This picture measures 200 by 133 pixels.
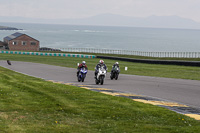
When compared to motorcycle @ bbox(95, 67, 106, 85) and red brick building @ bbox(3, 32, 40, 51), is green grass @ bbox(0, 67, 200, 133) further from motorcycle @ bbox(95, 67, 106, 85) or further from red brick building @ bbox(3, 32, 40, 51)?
red brick building @ bbox(3, 32, 40, 51)

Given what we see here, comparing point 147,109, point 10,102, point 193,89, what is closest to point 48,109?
point 10,102

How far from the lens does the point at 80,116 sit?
36.0 ft

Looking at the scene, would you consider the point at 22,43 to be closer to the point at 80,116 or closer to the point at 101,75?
the point at 101,75

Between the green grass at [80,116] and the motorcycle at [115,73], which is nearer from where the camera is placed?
the green grass at [80,116]

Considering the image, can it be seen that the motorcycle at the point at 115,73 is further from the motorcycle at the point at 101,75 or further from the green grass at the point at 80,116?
the green grass at the point at 80,116

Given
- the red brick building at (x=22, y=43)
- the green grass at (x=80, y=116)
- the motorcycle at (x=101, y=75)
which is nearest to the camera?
the green grass at (x=80, y=116)

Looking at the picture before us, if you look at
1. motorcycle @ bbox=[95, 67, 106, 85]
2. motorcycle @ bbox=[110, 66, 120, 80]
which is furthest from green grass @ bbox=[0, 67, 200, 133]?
motorcycle @ bbox=[110, 66, 120, 80]

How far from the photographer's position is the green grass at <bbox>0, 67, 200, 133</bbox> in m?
9.41

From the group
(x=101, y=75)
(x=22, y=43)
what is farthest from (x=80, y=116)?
(x=22, y=43)

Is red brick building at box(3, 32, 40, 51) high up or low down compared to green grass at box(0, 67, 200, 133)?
up

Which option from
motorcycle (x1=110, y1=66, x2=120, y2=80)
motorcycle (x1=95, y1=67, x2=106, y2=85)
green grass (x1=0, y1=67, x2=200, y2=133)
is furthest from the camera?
motorcycle (x1=110, y1=66, x2=120, y2=80)

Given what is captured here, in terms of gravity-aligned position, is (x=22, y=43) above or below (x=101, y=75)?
above

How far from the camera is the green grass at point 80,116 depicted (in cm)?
941

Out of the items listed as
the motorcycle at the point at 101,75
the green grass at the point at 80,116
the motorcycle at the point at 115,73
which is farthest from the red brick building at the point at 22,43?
the green grass at the point at 80,116
